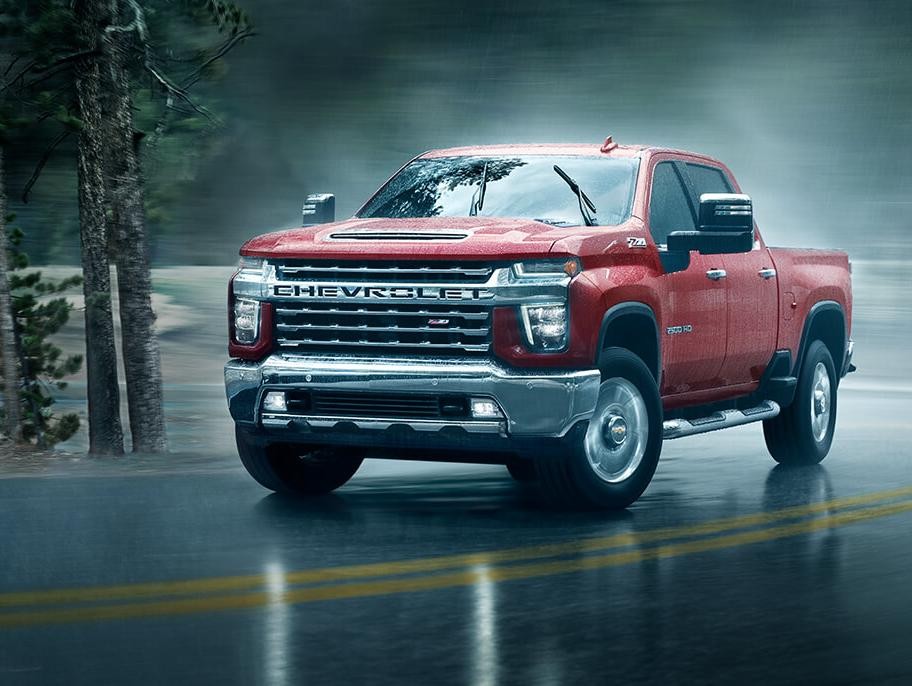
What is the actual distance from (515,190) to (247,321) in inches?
72.7

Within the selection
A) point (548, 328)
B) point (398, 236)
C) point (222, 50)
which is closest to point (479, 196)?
point (398, 236)

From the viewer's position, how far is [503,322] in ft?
28.6

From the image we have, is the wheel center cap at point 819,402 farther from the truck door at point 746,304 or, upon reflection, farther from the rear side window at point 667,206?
the rear side window at point 667,206

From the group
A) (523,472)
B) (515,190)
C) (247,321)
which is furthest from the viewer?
(523,472)

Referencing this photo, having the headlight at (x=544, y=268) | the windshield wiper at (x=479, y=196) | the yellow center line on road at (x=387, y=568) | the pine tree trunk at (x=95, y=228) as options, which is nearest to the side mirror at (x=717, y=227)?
the windshield wiper at (x=479, y=196)

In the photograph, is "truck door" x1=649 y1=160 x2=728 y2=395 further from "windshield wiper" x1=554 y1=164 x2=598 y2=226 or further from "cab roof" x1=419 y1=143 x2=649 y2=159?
"windshield wiper" x1=554 y1=164 x2=598 y2=226

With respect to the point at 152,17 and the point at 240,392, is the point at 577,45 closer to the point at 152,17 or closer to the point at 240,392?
the point at 152,17

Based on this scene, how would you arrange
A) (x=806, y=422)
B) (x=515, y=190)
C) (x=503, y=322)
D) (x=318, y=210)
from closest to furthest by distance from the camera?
(x=503, y=322)
(x=515, y=190)
(x=318, y=210)
(x=806, y=422)

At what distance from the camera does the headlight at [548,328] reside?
28.7 ft

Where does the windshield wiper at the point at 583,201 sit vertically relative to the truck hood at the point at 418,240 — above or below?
above

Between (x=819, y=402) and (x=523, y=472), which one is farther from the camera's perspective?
(x=819, y=402)

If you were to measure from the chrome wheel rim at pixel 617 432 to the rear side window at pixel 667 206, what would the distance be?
119 cm

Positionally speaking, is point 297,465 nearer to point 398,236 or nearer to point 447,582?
point 398,236

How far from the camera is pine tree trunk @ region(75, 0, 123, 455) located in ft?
46.5
